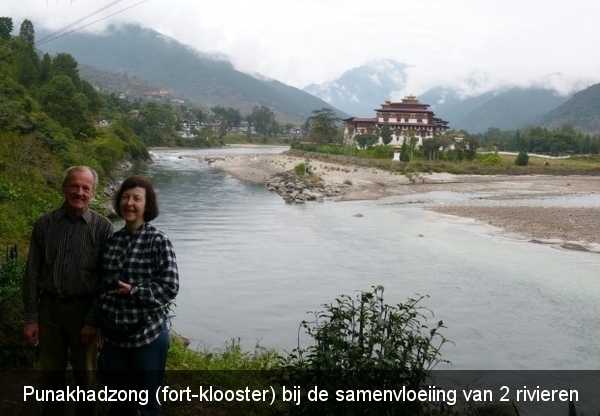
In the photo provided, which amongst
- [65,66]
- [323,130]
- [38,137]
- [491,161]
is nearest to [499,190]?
[491,161]

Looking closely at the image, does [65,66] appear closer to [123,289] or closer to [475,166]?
[475,166]

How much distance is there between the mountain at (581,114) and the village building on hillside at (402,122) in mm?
91519

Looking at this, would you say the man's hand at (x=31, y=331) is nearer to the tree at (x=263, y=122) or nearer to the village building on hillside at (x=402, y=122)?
the village building on hillside at (x=402, y=122)

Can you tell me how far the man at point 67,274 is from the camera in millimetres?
2932

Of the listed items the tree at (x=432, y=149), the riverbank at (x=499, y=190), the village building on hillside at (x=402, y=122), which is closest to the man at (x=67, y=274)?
the riverbank at (x=499, y=190)

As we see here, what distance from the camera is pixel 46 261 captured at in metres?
2.97

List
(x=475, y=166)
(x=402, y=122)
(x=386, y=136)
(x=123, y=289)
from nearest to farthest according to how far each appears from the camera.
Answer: (x=123, y=289)
(x=475, y=166)
(x=386, y=136)
(x=402, y=122)

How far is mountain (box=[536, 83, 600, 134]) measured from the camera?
150500 mm

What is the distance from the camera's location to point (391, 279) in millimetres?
12625

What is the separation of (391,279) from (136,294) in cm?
1042

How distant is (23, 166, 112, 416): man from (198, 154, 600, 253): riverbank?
55.2 feet

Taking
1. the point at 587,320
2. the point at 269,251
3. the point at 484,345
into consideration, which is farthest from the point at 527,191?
the point at 484,345

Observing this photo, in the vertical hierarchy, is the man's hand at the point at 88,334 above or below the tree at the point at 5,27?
below

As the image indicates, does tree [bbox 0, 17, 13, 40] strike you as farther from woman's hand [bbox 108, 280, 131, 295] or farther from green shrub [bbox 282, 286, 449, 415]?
green shrub [bbox 282, 286, 449, 415]
